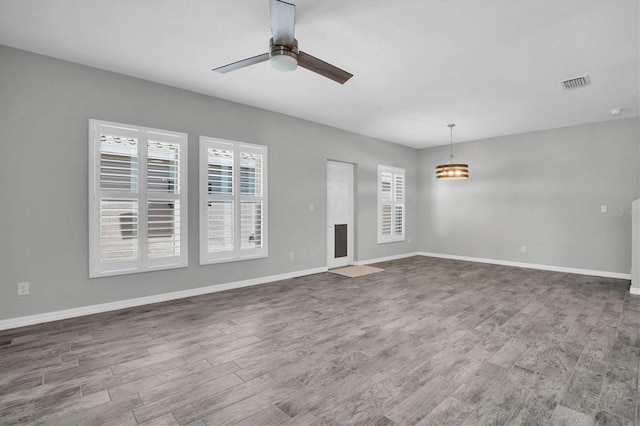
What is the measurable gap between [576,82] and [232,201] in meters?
4.88

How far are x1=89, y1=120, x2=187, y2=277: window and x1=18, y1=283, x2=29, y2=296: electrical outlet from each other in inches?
21.7

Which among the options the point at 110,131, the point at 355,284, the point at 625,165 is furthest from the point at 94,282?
the point at 625,165

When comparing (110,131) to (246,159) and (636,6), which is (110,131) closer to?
(246,159)

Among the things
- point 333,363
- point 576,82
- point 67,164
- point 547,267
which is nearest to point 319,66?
point 333,363

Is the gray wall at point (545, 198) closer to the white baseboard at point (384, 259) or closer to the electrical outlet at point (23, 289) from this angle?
the white baseboard at point (384, 259)

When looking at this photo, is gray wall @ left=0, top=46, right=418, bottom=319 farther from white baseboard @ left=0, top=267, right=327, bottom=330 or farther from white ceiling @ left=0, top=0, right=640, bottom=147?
white ceiling @ left=0, top=0, right=640, bottom=147

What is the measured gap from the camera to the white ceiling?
104 inches

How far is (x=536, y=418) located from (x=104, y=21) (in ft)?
14.3

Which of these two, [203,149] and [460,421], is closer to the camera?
[460,421]

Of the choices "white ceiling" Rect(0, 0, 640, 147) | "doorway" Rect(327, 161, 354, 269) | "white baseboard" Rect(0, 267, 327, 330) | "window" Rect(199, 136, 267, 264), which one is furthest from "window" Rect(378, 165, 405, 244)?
"window" Rect(199, 136, 267, 264)

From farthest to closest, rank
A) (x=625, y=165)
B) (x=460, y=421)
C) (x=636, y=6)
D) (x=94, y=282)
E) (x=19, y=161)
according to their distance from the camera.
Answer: (x=625, y=165) → (x=94, y=282) → (x=19, y=161) → (x=636, y=6) → (x=460, y=421)

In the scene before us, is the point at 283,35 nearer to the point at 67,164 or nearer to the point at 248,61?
the point at 248,61

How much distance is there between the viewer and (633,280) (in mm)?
4629

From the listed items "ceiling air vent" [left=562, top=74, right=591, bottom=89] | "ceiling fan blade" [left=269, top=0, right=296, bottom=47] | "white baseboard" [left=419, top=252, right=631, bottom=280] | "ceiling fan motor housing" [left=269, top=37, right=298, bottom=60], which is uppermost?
"ceiling air vent" [left=562, top=74, right=591, bottom=89]
